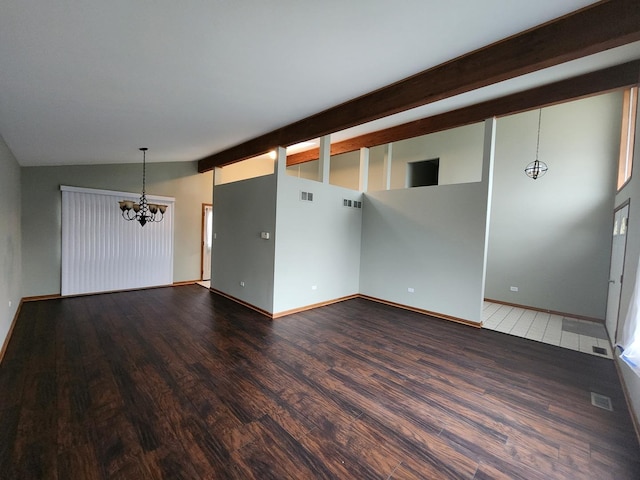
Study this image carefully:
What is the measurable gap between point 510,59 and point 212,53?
8.26ft

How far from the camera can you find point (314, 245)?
5238 millimetres

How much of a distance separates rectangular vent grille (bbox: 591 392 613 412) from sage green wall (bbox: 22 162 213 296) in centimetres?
801

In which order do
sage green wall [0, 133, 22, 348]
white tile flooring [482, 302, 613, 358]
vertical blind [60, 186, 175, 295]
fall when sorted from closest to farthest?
sage green wall [0, 133, 22, 348] < white tile flooring [482, 302, 613, 358] < vertical blind [60, 186, 175, 295]

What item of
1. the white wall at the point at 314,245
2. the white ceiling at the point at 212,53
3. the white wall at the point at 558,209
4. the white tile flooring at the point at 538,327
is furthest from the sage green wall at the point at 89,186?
the white wall at the point at 558,209

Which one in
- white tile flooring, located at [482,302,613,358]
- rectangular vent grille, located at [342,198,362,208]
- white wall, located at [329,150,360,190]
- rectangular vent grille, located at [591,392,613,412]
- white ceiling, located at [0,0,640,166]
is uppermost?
white wall, located at [329,150,360,190]

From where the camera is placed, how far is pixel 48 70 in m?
1.91

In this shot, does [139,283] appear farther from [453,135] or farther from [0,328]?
[453,135]

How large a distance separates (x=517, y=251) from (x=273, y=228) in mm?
5505

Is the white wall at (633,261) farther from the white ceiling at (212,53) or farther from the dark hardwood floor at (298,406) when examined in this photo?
the white ceiling at (212,53)

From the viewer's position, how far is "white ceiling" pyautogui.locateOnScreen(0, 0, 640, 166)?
5.25ft

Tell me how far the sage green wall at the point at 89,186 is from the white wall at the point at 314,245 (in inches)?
154

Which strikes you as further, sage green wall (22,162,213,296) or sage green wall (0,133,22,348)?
sage green wall (22,162,213,296)

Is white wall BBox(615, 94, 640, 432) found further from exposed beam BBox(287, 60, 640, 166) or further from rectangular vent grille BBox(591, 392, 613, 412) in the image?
exposed beam BBox(287, 60, 640, 166)

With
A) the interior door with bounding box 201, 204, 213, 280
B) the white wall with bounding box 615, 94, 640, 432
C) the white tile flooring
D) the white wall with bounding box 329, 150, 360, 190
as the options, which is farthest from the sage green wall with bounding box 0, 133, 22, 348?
the white wall with bounding box 329, 150, 360, 190
